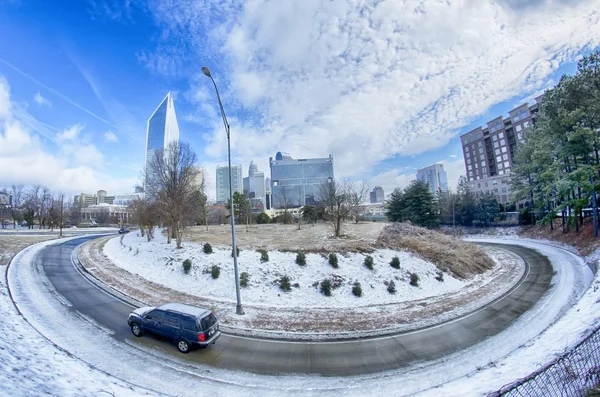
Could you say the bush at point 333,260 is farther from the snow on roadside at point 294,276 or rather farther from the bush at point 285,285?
the bush at point 285,285

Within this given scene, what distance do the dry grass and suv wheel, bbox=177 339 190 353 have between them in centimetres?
1742

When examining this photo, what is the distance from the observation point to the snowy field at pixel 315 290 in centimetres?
1256

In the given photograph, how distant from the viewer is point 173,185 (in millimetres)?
26469

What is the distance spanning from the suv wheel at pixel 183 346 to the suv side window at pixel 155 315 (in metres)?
1.30

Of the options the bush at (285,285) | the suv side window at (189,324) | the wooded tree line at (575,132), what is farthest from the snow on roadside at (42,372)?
the wooded tree line at (575,132)

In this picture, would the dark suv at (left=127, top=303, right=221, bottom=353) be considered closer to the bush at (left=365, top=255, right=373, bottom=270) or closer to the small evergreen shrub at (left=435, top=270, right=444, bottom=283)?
the bush at (left=365, top=255, right=373, bottom=270)

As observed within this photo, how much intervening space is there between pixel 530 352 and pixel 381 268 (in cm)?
1048

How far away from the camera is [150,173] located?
29.9 metres

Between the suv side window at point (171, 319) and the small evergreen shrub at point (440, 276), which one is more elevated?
the suv side window at point (171, 319)

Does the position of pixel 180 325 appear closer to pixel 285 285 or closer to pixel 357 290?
pixel 285 285

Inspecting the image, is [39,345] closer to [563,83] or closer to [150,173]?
[150,173]

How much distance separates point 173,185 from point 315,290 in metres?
18.8

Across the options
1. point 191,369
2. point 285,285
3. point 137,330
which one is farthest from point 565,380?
point 137,330

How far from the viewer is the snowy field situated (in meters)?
12.6
